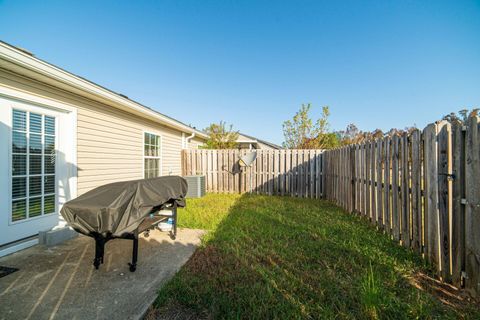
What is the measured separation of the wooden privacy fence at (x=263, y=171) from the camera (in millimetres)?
7770

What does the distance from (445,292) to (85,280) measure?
389 centimetres

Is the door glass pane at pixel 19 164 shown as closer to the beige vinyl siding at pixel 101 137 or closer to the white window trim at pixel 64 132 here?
the white window trim at pixel 64 132

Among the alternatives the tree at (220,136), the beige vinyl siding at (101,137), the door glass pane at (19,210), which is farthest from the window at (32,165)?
the tree at (220,136)

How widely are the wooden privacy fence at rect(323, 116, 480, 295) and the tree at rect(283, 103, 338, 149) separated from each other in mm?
8928

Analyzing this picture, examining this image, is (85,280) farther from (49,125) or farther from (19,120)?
(49,125)

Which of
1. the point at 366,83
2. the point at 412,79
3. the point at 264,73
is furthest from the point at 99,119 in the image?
the point at 412,79

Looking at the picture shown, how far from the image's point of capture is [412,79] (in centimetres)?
1034

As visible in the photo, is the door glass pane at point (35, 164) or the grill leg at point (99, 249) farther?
the door glass pane at point (35, 164)


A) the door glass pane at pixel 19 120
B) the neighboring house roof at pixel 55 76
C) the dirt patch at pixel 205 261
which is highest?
the neighboring house roof at pixel 55 76

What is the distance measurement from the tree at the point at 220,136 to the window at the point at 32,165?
882cm

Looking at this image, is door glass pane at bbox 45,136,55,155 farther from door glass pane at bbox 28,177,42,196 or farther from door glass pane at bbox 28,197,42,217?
door glass pane at bbox 28,197,42,217

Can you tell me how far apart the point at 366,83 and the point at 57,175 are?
45.5ft

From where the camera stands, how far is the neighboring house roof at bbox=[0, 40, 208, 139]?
2695 mm

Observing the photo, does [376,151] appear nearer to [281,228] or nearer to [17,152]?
[281,228]
